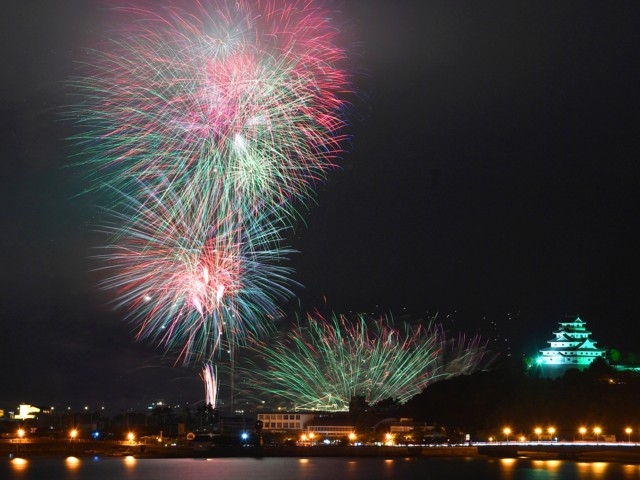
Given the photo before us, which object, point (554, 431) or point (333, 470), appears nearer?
point (333, 470)

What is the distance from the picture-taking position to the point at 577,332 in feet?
427

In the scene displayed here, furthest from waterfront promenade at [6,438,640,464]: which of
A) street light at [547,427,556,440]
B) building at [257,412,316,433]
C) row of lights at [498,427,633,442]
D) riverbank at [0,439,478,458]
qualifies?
building at [257,412,316,433]

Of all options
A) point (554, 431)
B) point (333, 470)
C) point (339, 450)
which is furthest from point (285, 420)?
point (333, 470)

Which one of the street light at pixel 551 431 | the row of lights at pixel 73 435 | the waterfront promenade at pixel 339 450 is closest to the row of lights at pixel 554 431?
the street light at pixel 551 431

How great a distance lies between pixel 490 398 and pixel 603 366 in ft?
56.6

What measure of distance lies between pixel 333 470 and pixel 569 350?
63.7 metres

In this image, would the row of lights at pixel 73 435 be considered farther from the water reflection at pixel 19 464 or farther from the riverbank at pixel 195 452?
the water reflection at pixel 19 464

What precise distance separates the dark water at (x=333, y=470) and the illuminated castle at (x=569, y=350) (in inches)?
1694

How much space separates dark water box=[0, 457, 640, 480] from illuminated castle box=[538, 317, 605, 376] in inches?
1694

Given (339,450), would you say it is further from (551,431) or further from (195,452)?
(551,431)

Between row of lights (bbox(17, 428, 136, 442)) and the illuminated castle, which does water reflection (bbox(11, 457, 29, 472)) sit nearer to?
row of lights (bbox(17, 428, 136, 442))

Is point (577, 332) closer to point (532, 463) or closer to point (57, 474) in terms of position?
point (532, 463)

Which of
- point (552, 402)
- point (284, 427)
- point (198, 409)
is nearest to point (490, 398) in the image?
point (552, 402)

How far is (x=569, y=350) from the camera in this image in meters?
128
